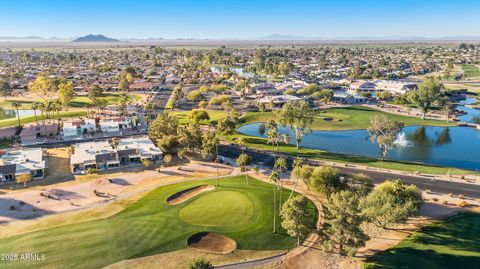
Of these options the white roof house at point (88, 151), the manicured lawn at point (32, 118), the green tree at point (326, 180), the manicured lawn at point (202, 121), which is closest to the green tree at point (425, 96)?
the manicured lawn at point (202, 121)

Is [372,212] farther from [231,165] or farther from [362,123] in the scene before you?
[362,123]

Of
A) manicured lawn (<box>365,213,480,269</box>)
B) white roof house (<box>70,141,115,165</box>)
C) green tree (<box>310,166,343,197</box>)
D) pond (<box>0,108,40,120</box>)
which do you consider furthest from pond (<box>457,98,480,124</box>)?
pond (<box>0,108,40,120</box>)

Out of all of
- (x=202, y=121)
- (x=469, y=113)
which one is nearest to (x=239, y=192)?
(x=202, y=121)

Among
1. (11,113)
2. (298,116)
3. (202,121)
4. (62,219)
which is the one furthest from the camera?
(11,113)

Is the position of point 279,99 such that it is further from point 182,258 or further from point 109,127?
point 182,258

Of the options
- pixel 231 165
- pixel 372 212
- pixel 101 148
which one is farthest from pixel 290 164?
pixel 101 148

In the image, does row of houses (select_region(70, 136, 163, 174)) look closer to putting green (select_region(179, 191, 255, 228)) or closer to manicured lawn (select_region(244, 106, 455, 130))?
putting green (select_region(179, 191, 255, 228))
